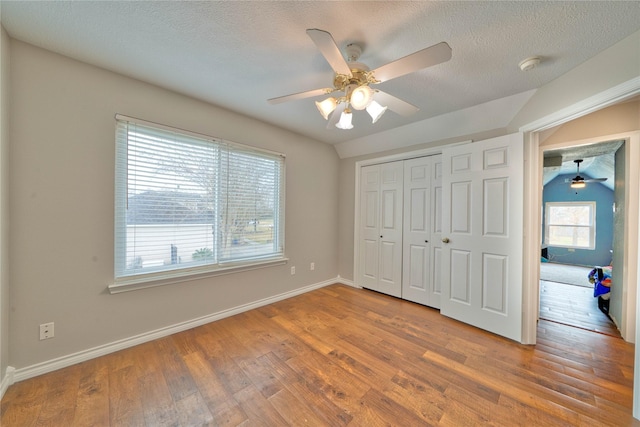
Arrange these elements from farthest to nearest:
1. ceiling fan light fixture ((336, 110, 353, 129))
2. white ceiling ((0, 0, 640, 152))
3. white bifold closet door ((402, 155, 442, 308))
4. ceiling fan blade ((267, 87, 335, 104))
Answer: white bifold closet door ((402, 155, 442, 308)), ceiling fan light fixture ((336, 110, 353, 129)), ceiling fan blade ((267, 87, 335, 104)), white ceiling ((0, 0, 640, 152))

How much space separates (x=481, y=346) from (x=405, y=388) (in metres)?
1.06

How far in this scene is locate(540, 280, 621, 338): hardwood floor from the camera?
8.61 feet

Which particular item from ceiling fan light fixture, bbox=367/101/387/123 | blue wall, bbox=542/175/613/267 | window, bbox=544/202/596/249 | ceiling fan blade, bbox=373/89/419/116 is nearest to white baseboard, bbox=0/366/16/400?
ceiling fan light fixture, bbox=367/101/387/123

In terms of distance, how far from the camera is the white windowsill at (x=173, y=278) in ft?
6.62

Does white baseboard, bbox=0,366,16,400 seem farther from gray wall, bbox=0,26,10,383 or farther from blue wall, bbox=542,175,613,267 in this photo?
blue wall, bbox=542,175,613,267

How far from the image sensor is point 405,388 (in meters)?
1.64

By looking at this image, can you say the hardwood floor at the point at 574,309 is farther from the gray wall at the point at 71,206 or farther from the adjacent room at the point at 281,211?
the gray wall at the point at 71,206

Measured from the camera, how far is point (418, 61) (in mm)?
1226

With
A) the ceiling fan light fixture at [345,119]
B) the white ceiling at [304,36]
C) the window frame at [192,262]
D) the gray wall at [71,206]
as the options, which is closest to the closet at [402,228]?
the white ceiling at [304,36]

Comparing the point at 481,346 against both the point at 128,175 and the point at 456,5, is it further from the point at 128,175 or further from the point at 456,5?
the point at 128,175

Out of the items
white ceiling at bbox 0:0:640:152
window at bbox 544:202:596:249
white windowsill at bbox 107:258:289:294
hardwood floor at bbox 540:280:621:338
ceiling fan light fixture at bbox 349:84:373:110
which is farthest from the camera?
window at bbox 544:202:596:249

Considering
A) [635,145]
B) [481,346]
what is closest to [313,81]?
[481,346]

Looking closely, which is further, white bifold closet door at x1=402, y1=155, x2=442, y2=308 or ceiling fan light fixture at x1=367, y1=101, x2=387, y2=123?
white bifold closet door at x1=402, y1=155, x2=442, y2=308

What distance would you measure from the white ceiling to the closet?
128cm
